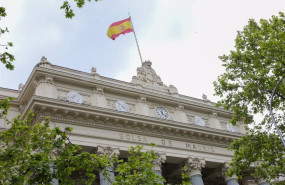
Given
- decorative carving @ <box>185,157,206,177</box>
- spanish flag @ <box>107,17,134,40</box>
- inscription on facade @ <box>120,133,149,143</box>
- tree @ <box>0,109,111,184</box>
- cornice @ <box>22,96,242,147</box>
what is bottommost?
tree @ <box>0,109,111,184</box>

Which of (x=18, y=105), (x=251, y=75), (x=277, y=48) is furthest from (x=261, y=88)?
(x=18, y=105)

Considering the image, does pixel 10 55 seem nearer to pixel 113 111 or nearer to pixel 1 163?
pixel 1 163

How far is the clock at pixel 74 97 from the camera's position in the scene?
86.9 ft

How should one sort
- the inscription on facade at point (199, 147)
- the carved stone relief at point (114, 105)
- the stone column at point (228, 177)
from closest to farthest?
the carved stone relief at point (114, 105), the inscription on facade at point (199, 147), the stone column at point (228, 177)

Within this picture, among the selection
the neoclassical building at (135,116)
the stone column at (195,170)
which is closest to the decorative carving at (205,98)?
the neoclassical building at (135,116)

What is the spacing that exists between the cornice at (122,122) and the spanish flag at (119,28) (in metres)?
10.5

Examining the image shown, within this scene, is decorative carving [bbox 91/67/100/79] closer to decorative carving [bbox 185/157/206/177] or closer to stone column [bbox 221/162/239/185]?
decorative carving [bbox 185/157/206/177]

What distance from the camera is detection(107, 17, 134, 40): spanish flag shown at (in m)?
34.5

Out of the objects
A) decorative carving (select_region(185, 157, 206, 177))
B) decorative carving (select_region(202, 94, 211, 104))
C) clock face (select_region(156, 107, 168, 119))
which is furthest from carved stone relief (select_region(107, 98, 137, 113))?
decorative carving (select_region(202, 94, 211, 104))

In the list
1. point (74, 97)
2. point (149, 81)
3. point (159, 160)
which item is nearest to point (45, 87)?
point (74, 97)

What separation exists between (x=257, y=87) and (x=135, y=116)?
9.24m

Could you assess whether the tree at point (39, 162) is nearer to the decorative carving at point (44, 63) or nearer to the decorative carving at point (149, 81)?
the decorative carving at point (44, 63)

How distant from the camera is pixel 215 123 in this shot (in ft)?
112

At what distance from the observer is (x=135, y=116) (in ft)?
89.1
